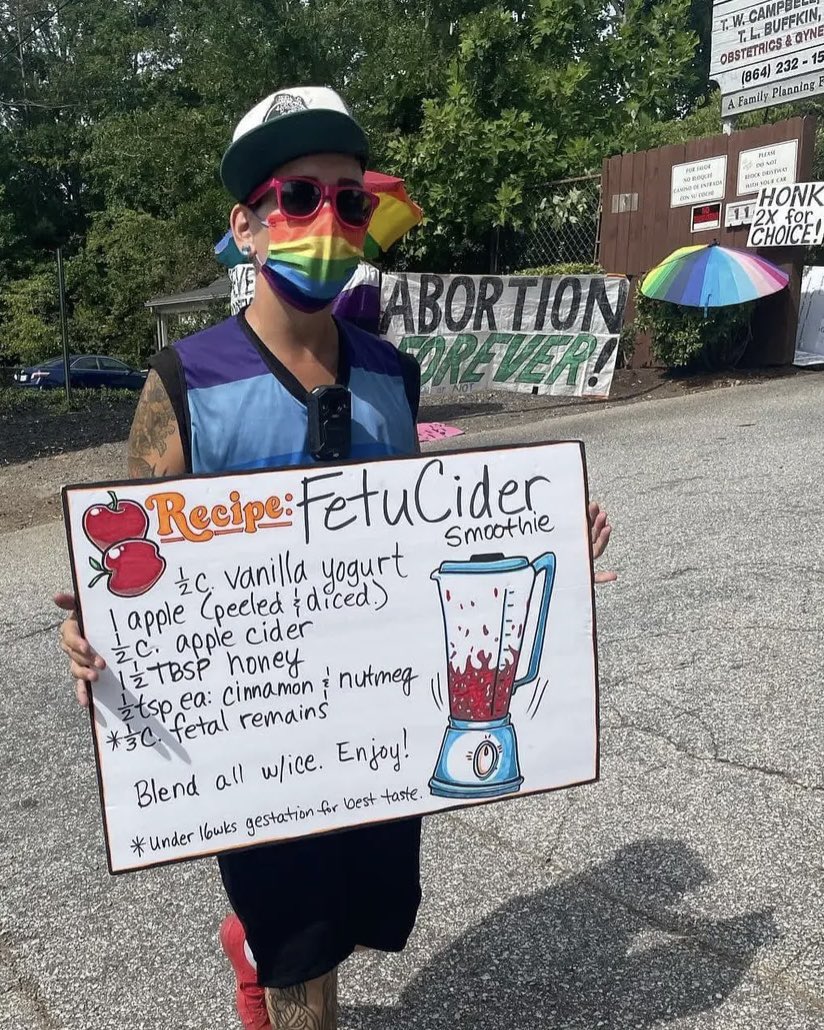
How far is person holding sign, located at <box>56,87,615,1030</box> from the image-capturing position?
6.26 feet

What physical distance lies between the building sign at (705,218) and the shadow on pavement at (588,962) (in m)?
10.9

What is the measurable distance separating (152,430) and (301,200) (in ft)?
1.78

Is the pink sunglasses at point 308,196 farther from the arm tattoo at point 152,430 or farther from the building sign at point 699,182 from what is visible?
the building sign at point 699,182

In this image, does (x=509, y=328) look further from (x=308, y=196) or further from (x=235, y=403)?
(x=235, y=403)

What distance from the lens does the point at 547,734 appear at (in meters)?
2.10

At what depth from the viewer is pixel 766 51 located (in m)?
13.0

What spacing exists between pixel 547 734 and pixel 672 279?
32.0 feet

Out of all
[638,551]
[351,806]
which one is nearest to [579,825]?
[351,806]

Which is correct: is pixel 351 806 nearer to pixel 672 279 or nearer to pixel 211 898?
pixel 211 898

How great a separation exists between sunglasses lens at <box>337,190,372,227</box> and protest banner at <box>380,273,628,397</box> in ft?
29.6

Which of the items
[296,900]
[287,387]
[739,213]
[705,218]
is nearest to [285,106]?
[287,387]

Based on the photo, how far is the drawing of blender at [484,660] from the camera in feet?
6.59

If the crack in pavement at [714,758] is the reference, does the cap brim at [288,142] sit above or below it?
above

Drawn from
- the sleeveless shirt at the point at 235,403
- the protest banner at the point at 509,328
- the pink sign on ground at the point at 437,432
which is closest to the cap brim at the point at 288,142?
the sleeveless shirt at the point at 235,403
